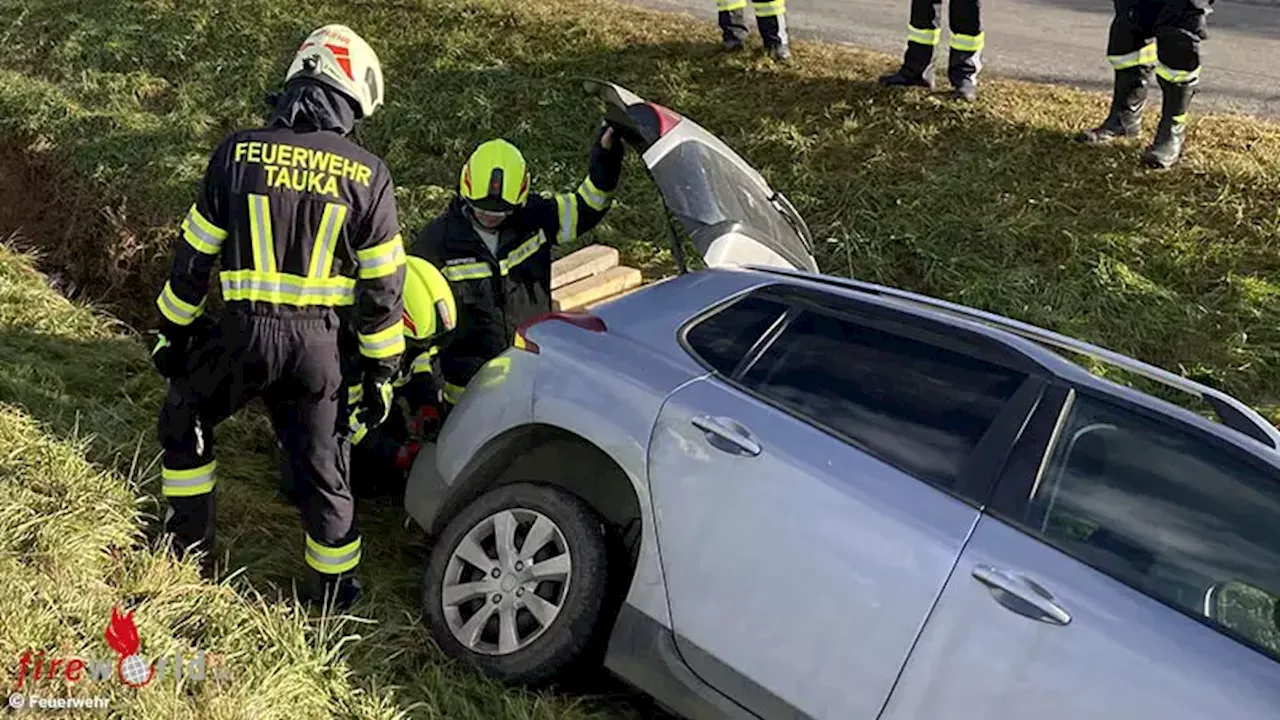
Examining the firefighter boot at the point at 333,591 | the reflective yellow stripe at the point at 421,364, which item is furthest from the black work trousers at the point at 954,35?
the firefighter boot at the point at 333,591

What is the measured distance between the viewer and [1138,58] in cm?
686

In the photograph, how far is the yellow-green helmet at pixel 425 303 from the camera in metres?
4.18

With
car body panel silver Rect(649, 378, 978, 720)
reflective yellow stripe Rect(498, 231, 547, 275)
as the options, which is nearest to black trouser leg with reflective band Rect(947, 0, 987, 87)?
reflective yellow stripe Rect(498, 231, 547, 275)

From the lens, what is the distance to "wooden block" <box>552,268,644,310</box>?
594 centimetres

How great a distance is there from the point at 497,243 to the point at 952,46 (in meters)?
4.37

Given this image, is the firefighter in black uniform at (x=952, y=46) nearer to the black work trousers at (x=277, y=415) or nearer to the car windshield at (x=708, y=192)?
the car windshield at (x=708, y=192)

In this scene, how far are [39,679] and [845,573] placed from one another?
2.13m

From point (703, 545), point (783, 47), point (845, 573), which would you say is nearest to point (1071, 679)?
A: point (845, 573)

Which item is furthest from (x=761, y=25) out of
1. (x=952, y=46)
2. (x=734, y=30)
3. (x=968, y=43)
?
(x=968, y=43)

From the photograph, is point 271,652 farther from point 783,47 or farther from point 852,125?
point 783,47

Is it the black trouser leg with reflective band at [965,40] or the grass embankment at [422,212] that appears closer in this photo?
the grass embankment at [422,212]

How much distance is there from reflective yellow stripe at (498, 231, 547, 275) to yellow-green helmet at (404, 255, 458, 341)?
0.43 metres

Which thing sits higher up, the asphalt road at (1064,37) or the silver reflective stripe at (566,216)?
the asphalt road at (1064,37)

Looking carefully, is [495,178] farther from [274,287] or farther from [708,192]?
[274,287]
